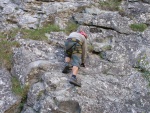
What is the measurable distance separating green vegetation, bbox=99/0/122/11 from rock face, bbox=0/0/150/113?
342 mm

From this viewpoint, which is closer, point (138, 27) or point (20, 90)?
point (20, 90)

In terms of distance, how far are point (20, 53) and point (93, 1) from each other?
558 cm

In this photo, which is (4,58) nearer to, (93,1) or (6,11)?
(6,11)

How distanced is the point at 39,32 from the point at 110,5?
13.7ft

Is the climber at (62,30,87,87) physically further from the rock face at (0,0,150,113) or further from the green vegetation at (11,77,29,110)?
the green vegetation at (11,77,29,110)

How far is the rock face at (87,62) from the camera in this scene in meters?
8.46

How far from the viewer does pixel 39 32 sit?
12.1m

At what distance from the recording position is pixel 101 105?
27.3 feet

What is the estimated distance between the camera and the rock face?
333 inches

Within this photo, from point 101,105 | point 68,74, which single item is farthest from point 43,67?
Answer: point 101,105

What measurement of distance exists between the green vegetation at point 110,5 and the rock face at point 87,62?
0.34m

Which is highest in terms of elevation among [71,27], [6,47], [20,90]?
[71,27]

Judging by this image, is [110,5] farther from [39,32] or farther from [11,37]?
[11,37]

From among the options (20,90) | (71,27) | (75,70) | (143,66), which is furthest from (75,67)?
(71,27)
